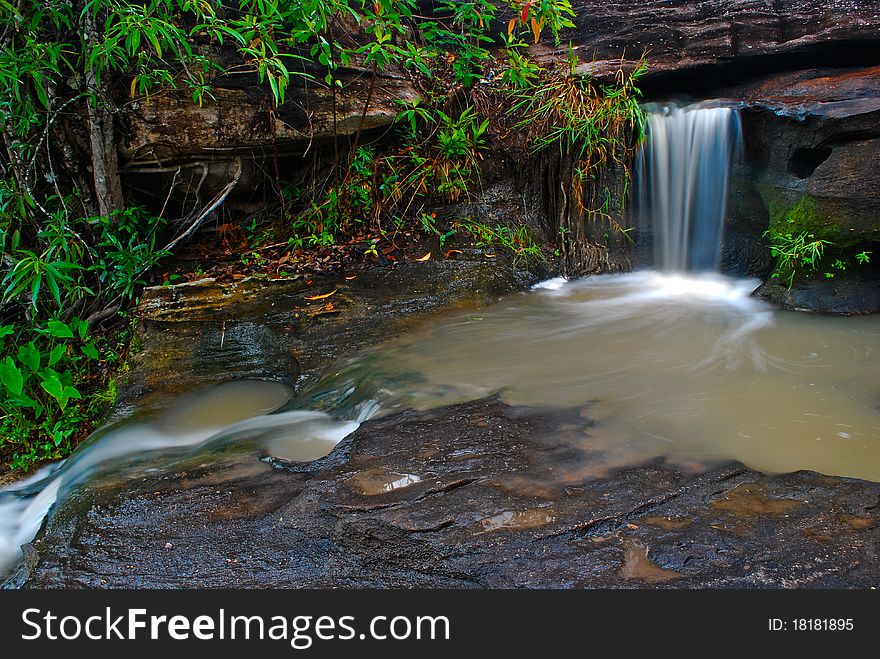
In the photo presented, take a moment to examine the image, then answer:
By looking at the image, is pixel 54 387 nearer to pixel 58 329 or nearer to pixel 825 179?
pixel 58 329

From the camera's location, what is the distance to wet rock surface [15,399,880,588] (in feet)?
7.20

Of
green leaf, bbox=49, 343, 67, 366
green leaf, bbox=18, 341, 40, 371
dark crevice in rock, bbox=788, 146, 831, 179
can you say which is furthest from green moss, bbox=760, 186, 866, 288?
green leaf, bbox=18, 341, 40, 371

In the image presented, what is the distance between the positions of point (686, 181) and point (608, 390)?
3.08 m

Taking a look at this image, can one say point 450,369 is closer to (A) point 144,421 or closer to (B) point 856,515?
(A) point 144,421

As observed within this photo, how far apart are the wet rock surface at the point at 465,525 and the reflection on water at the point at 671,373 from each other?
0.30m

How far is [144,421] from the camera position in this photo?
12.4ft

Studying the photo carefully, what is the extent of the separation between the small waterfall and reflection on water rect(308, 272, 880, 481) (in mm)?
535

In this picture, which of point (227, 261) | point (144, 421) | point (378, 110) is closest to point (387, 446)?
point (144, 421)

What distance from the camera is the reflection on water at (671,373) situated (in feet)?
10.1

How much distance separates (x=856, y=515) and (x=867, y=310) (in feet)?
10.3

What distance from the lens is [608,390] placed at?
3.70 m

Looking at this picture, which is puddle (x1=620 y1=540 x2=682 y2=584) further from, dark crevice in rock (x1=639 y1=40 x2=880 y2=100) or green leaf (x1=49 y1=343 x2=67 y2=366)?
dark crevice in rock (x1=639 y1=40 x2=880 y2=100)

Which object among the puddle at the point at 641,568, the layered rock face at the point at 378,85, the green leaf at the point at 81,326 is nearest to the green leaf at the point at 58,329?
the green leaf at the point at 81,326

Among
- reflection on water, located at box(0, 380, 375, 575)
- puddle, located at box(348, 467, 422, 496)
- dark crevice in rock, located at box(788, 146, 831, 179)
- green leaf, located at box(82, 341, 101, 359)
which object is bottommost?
reflection on water, located at box(0, 380, 375, 575)
